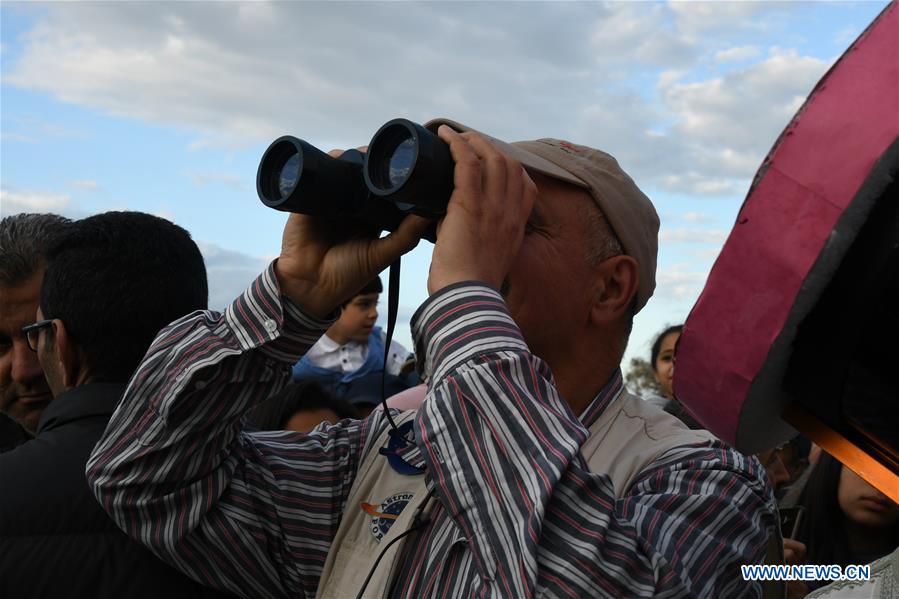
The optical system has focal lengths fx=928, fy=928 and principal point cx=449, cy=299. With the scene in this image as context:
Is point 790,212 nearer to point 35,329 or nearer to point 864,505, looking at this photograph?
point 35,329

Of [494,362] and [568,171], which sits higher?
[568,171]

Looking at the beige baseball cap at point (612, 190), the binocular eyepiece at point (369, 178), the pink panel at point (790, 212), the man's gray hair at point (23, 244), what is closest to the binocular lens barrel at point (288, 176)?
the binocular eyepiece at point (369, 178)

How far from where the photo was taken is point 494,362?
123 centimetres

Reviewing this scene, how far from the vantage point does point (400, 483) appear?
1.62 m

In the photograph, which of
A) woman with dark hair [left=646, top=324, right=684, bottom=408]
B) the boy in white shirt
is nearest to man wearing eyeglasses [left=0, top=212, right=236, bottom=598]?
the boy in white shirt

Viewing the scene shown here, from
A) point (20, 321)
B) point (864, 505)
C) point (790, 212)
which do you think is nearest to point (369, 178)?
point (790, 212)

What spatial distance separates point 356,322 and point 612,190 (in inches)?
132

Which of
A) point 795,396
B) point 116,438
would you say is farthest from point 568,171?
point 116,438

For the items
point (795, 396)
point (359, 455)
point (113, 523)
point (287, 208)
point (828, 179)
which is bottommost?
point (113, 523)

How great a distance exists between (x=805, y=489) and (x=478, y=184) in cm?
228

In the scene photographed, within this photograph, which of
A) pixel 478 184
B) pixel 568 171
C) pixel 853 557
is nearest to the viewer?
pixel 478 184

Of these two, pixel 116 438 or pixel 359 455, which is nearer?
pixel 116 438

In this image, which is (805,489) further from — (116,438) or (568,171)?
(116,438)

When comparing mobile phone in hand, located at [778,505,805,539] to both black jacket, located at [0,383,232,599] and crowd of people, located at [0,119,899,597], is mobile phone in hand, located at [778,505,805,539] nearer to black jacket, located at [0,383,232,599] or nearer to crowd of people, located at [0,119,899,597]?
crowd of people, located at [0,119,899,597]
